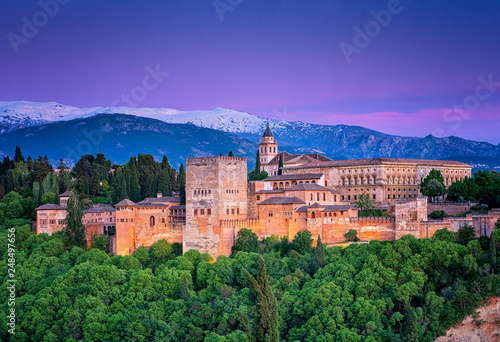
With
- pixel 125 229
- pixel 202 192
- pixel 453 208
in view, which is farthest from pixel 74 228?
pixel 453 208

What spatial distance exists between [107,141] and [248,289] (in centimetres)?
14912

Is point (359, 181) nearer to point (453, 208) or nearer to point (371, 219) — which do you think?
point (453, 208)

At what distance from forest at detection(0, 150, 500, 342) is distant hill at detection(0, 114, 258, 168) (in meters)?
130

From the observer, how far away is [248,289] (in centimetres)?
4406

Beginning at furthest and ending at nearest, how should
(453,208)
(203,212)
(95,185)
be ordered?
(95,185) < (453,208) < (203,212)

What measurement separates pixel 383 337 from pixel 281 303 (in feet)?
22.5

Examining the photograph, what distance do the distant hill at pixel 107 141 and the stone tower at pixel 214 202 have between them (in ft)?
424

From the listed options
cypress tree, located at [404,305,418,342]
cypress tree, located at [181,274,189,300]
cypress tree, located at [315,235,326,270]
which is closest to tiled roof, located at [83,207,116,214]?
cypress tree, located at [181,274,189,300]

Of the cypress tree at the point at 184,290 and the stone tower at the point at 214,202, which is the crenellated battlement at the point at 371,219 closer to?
the stone tower at the point at 214,202

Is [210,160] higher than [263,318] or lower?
higher

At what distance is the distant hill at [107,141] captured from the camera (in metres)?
180

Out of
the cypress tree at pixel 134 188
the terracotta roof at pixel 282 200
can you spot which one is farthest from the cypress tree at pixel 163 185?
the terracotta roof at pixel 282 200

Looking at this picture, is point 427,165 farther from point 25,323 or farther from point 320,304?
point 25,323

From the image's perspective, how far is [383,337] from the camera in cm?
3781
